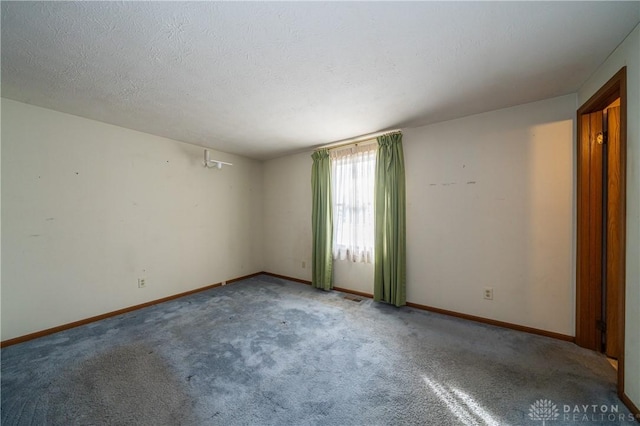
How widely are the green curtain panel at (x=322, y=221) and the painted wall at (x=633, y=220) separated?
2.73m

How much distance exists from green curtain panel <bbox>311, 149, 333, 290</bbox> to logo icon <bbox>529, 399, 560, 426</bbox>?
95.5 inches

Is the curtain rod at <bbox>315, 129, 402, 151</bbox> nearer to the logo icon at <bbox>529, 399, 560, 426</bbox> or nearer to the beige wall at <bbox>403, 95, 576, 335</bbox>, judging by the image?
the beige wall at <bbox>403, 95, 576, 335</bbox>

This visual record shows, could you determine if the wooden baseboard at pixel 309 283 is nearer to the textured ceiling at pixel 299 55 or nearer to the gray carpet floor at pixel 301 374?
the gray carpet floor at pixel 301 374

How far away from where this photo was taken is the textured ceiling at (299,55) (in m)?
1.22

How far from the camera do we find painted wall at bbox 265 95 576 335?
6.98 feet


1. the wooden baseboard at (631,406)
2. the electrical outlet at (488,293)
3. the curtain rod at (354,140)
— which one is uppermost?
the curtain rod at (354,140)

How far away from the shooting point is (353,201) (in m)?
3.34

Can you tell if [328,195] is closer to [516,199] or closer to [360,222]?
[360,222]

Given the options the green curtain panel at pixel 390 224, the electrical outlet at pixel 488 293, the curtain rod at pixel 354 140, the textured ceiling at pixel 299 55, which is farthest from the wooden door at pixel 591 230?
the curtain rod at pixel 354 140

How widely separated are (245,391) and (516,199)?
2898mm

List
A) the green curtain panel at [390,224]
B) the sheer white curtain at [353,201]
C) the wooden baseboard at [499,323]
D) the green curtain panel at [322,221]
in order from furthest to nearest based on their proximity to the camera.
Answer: the green curtain panel at [322,221]
the sheer white curtain at [353,201]
the green curtain panel at [390,224]
the wooden baseboard at [499,323]

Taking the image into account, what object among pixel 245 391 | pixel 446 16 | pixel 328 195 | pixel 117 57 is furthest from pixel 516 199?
pixel 117 57

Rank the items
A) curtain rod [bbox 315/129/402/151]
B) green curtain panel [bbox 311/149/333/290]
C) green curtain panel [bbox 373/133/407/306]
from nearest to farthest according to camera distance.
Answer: green curtain panel [bbox 373/133/407/306] < curtain rod [bbox 315/129/402/151] < green curtain panel [bbox 311/149/333/290]

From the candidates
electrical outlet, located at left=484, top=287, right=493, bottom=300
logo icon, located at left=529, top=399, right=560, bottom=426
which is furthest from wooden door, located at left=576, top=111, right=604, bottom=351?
logo icon, located at left=529, top=399, right=560, bottom=426
